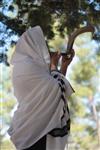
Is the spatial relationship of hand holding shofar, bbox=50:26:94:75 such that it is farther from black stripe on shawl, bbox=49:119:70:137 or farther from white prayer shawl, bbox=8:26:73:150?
black stripe on shawl, bbox=49:119:70:137

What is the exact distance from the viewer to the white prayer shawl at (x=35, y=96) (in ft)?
8.03

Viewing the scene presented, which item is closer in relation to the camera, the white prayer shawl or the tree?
the white prayer shawl

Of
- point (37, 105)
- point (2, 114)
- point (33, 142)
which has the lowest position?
point (33, 142)

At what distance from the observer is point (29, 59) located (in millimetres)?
2574

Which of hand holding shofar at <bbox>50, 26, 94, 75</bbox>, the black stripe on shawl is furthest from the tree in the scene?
the black stripe on shawl

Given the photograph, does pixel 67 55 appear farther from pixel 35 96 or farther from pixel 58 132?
pixel 58 132

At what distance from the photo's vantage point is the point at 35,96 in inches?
98.5

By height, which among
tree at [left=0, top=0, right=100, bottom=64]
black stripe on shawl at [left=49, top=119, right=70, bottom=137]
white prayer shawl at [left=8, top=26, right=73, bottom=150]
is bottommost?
black stripe on shawl at [left=49, top=119, right=70, bottom=137]

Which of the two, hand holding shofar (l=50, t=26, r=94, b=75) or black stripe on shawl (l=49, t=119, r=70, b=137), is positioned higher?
hand holding shofar (l=50, t=26, r=94, b=75)

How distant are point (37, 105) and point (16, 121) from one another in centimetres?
14

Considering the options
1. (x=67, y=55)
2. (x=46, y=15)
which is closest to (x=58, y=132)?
(x=67, y=55)

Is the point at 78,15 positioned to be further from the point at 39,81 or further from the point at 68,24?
the point at 39,81

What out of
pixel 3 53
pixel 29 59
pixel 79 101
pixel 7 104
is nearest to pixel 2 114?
pixel 7 104

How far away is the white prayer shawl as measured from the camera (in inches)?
96.3
